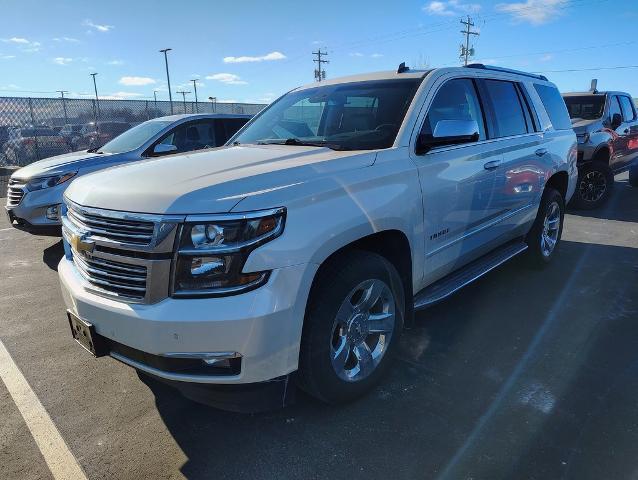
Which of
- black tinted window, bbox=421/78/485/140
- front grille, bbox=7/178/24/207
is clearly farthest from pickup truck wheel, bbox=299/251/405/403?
→ front grille, bbox=7/178/24/207

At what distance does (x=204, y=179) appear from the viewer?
2.42 meters

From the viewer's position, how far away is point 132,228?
2248 mm

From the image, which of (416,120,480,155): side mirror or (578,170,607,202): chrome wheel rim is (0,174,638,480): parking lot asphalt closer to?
(416,120,480,155): side mirror

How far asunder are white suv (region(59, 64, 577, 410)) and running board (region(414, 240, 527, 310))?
19 mm

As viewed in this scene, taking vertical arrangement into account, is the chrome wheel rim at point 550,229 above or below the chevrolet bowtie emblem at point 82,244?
below

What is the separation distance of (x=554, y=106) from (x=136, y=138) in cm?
562

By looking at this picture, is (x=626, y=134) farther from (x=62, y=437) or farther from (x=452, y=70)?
(x=62, y=437)

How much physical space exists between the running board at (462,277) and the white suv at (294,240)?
0.7 inches

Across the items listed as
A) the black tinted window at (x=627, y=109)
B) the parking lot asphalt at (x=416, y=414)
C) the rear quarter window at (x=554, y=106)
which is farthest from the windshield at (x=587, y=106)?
the parking lot asphalt at (x=416, y=414)

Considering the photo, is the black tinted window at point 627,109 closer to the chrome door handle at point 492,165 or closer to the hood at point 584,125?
the hood at point 584,125

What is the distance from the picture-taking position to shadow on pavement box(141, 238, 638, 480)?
93.4 inches

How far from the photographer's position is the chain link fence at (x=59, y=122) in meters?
13.6

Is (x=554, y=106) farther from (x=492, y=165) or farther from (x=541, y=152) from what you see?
(x=492, y=165)

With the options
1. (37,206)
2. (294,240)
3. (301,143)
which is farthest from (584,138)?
(37,206)
